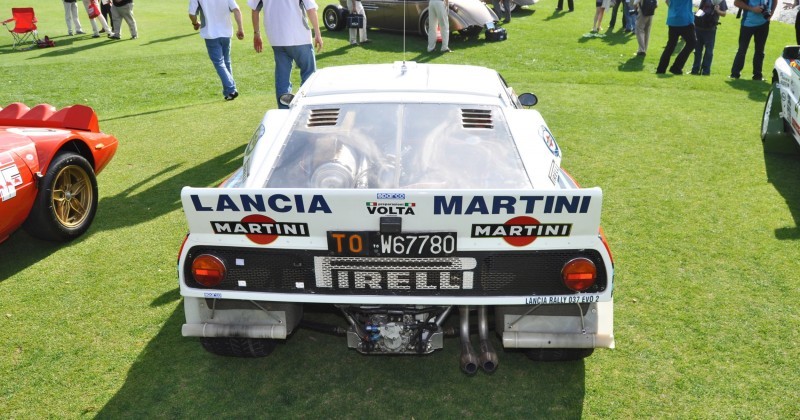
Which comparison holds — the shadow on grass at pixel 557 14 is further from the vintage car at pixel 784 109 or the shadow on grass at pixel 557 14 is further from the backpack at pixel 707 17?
the vintage car at pixel 784 109

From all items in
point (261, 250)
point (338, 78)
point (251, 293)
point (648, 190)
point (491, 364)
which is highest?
point (338, 78)

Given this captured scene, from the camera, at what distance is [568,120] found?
28.3ft

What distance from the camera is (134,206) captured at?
6.16 m

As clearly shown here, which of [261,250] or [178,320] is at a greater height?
[261,250]

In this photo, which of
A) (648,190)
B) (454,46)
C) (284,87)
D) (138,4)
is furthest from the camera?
(138,4)

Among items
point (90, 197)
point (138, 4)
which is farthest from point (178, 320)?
point (138, 4)

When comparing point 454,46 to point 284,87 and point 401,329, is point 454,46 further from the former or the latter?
point 401,329

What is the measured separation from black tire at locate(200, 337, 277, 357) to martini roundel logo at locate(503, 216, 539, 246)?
1.56 meters

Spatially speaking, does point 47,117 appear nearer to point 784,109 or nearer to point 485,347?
point 485,347

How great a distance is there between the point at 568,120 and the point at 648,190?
8.42ft

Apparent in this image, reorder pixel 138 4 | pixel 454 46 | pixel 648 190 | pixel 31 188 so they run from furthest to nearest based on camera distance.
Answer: pixel 138 4, pixel 454 46, pixel 648 190, pixel 31 188

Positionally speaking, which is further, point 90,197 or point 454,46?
point 454,46

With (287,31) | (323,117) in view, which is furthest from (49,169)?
(287,31)

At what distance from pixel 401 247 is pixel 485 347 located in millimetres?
725
